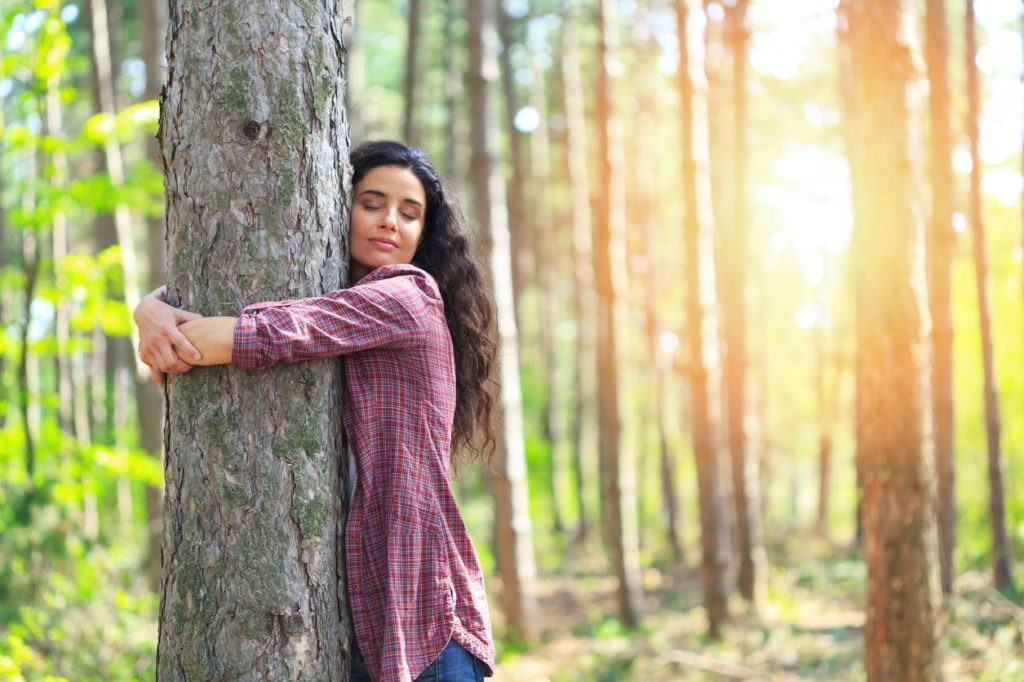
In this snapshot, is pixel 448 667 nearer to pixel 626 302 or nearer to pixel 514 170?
pixel 626 302

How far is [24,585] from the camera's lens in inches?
264

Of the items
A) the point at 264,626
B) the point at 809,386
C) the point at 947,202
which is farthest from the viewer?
the point at 809,386

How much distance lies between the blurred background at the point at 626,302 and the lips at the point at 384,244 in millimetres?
1002

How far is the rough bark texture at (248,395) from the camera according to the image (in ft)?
8.01

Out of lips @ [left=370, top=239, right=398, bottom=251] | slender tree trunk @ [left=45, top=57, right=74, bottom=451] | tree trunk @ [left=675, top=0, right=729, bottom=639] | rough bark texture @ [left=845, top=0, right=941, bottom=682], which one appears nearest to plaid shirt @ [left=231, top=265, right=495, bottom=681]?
lips @ [left=370, top=239, right=398, bottom=251]

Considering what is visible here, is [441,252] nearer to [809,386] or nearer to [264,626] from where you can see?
[264,626]

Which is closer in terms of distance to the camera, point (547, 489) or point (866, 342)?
point (866, 342)

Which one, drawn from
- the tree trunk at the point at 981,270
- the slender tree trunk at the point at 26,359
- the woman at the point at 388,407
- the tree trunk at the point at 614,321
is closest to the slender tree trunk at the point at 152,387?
the slender tree trunk at the point at 26,359


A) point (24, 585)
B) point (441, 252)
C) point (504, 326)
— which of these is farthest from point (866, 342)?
point (24, 585)

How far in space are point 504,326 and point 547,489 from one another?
15387 mm

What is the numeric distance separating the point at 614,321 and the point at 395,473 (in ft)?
29.5

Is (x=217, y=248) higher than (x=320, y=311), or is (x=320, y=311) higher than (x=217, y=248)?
(x=217, y=248)

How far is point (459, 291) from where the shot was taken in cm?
316

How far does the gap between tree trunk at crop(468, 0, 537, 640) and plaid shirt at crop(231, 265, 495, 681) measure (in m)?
7.22
